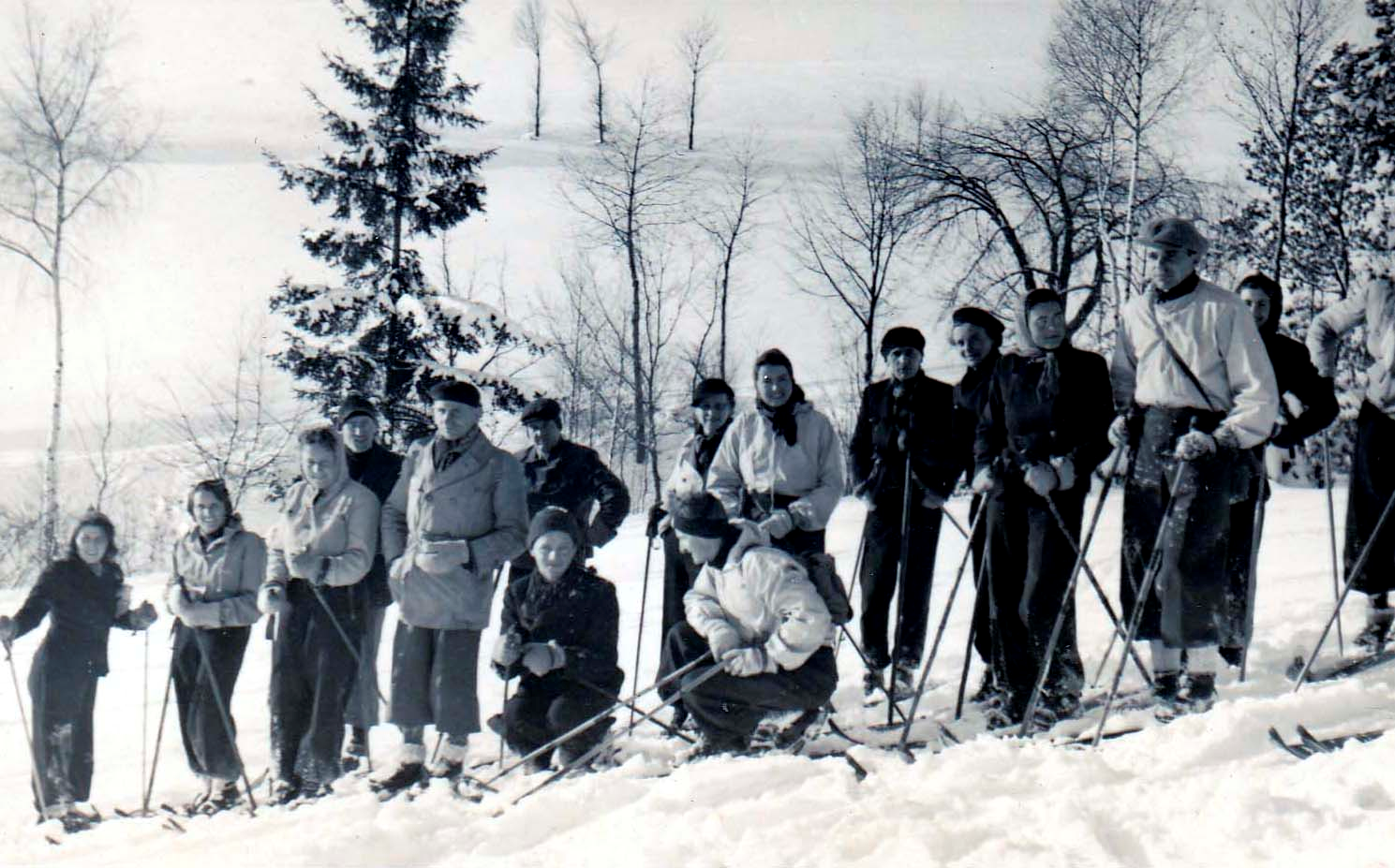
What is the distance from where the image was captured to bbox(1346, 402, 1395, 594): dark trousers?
462cm

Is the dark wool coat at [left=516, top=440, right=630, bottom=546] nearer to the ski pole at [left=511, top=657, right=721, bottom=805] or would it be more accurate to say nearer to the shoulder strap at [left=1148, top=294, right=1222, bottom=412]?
the ski pole at [left=511, top=657, right=721, bottom=805]

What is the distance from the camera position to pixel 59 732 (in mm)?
5105

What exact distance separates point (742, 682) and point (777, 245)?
2294 cm

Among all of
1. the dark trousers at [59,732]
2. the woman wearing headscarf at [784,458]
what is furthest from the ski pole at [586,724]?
the dark trousers at [59,732]

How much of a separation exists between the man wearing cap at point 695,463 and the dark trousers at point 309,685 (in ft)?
4.77

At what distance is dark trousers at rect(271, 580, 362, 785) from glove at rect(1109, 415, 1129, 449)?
3.24 metres

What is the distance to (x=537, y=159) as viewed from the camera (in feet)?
103

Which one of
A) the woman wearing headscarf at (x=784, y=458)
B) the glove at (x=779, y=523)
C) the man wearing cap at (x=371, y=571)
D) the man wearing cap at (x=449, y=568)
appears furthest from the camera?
the man wearing cap at (x=371, y=571)

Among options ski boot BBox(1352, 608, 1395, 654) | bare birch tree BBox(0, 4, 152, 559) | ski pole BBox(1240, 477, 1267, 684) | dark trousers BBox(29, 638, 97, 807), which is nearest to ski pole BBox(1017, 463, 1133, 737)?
ski pole BBox(1240, 477, 1267, 684)

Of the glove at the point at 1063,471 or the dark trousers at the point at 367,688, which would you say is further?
the dark trousers at the point at 367,688

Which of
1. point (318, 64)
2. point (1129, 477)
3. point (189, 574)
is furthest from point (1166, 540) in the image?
point (318, 64)

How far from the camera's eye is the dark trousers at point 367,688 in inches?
197

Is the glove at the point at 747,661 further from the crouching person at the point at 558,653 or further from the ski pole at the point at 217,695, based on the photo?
the ski pole at the point at 217,695

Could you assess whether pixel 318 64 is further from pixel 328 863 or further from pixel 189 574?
pixel 328 863
